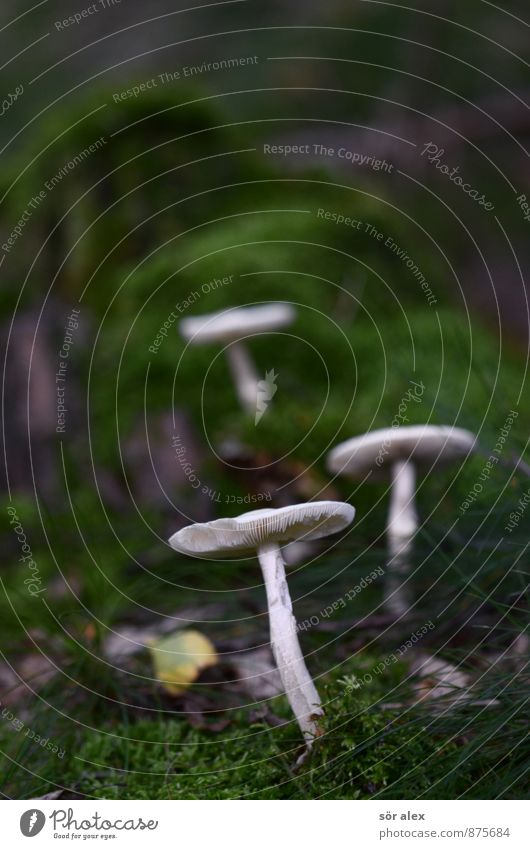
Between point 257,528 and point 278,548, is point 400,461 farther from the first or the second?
point 257,528

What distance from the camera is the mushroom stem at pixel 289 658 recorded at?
7.15ft

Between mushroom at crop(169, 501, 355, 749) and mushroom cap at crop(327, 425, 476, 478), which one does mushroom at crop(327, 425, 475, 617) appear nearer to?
mushroom cap at crop(327, 425, 476, 478)

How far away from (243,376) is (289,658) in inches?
101

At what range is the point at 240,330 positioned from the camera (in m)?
4.36

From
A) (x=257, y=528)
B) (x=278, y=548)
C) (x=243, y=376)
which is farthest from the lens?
(x=243, y=376)

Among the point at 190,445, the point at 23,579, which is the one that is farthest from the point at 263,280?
the point at 23,579

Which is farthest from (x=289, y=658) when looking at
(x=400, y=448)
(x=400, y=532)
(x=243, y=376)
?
(x=243, y=376)

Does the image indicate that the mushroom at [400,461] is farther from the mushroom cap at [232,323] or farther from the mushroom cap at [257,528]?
the mushroom cap at [232,323]

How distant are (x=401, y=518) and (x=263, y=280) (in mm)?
2253

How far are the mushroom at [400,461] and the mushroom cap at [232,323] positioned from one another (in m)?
1.11

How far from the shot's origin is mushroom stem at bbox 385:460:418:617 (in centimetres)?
291

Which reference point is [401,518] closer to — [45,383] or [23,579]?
[23,579]

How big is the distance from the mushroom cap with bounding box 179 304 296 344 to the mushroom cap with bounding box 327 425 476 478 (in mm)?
1141

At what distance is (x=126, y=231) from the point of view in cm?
569
